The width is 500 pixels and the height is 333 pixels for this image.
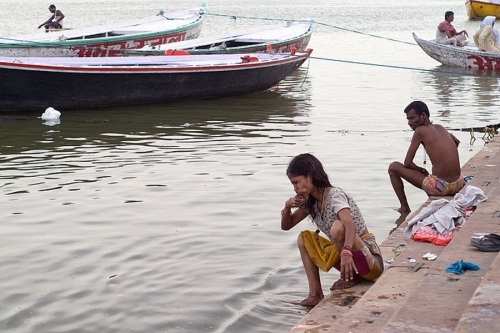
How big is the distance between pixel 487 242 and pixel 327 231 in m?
0.93

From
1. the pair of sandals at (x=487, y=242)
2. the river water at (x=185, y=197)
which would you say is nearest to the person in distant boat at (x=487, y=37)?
the river water at (x=185, y=197)

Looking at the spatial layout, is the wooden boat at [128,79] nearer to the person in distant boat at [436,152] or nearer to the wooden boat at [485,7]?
the person in distant boat at [436,152]

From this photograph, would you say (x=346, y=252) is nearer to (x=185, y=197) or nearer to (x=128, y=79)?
(x=185, y=197)

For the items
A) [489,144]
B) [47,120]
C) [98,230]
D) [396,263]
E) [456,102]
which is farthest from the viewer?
[456,102]

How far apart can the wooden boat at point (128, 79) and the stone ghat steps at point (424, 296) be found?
791 centimetres

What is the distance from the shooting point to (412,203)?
25.0 ft

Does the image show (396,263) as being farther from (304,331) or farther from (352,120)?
(352,120)

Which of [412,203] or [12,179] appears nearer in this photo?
[412,203]

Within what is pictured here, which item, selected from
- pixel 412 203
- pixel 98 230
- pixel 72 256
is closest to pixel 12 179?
pixel 98 230

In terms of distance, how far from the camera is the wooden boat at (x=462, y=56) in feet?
58.9

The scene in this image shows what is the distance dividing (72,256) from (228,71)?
829 centimetres

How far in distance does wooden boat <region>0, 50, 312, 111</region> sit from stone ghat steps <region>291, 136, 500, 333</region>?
7.91m

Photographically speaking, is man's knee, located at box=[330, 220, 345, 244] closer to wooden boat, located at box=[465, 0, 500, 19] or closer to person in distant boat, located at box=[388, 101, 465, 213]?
person in distant boat, located at box=[388, 101, 465, 213]

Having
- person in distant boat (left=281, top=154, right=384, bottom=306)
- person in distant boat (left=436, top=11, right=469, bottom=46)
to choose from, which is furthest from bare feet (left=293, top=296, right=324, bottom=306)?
person in distant boat (left=436, top=11, right=469, bottom=46)
